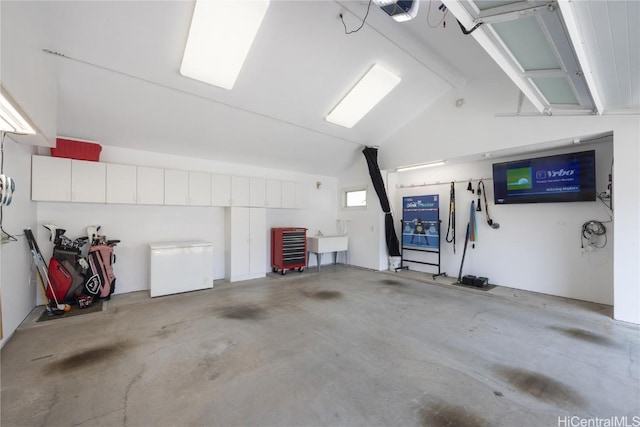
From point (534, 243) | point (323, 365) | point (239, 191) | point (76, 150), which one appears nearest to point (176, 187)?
point (239, 191)

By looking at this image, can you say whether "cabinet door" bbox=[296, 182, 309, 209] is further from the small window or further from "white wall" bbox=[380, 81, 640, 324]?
"white wall" bbox=[380, 81, 640, 324]

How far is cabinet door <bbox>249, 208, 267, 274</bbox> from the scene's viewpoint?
5.82 metres

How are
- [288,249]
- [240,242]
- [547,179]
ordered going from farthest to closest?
1. [288,249]
2. [240,242]
3. [547,179]

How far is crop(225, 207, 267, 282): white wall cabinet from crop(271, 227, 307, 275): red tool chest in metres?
0.42

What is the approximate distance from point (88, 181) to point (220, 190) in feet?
6.74

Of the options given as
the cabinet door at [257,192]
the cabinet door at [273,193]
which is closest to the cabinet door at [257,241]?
the cabinet door at [257,192]

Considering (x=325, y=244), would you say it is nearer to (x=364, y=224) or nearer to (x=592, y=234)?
(x=364, y=224)

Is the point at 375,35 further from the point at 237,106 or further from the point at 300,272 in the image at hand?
the point at 300,272

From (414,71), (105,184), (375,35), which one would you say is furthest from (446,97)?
(105,184)

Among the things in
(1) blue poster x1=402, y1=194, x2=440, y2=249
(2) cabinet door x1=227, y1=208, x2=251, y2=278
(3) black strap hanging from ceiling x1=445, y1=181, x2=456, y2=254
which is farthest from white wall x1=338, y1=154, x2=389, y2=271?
(2) cabinet door x1=227, y1=208, x2=251, y2=278

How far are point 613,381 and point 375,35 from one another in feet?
15.2

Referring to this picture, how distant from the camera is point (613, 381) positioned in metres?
2.27

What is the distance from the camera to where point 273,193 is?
20.4ft

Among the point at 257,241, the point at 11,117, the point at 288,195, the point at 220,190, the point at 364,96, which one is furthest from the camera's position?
the point at 288,195
